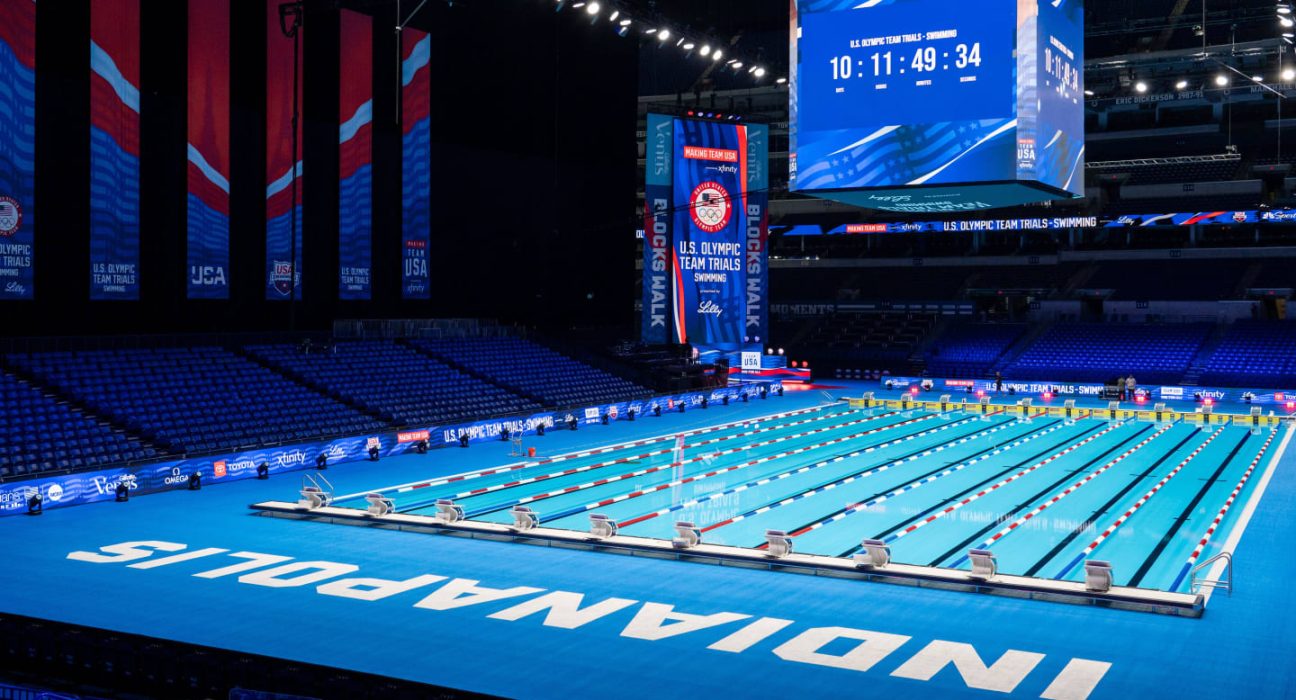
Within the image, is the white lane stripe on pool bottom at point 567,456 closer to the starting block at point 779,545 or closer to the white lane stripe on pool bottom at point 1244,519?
the starting block at point 779,545

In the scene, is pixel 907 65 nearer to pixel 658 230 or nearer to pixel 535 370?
pixel 535 370

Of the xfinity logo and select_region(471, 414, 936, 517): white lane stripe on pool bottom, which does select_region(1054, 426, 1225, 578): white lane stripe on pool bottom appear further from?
select_region(471, 414, 936, 517): white lane stripe on pool bottom

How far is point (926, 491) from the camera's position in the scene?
2183cm

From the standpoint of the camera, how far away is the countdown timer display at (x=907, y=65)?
13336 mm

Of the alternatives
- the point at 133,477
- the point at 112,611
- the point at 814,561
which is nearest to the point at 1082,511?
the point at 814,561

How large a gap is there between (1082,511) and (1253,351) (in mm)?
29510

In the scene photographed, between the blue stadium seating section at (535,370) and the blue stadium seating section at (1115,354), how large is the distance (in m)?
18.1

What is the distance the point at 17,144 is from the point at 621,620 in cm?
1823

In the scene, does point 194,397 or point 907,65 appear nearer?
point 907,65

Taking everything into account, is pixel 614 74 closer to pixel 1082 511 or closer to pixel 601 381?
pixel 601 381

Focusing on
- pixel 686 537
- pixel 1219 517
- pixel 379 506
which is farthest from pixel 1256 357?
pixel 379 506

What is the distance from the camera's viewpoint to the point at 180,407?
960 inches

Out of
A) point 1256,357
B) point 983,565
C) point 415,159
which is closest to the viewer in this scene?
point 983,565

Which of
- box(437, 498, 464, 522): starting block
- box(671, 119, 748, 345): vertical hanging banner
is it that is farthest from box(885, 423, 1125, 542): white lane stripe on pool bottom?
box(671, 119, 748, 345): vertical hanging banner
